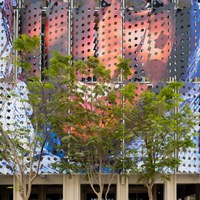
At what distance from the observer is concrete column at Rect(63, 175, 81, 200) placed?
91.6 feet

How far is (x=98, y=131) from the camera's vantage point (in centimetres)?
1964

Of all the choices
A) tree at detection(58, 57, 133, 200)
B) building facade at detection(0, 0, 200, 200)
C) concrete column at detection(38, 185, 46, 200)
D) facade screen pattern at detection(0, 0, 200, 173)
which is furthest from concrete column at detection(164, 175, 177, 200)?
concrete column at detection(38, 185, 46, 200)

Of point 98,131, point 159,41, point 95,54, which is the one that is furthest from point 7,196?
point 98,131

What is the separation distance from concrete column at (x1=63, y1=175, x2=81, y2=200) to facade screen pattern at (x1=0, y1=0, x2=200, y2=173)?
18.6ft

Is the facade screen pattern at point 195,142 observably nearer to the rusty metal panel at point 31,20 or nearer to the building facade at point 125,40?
the building facade at point 125,40

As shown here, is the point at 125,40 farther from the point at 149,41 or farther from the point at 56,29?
the point at 56,29

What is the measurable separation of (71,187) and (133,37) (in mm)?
8529

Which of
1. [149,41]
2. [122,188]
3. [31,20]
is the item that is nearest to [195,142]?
[122,188]

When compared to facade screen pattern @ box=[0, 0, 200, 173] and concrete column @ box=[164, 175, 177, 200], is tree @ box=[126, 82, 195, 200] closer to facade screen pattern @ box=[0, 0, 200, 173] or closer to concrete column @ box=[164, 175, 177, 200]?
facade screen pattern @ box=[0, 0, 200, 173]

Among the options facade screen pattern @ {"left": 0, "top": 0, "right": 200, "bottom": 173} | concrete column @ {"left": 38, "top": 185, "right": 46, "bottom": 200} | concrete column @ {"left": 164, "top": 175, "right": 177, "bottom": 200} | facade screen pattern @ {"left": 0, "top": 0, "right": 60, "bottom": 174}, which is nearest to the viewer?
facade screen pattern @ {"left": 0, "top": 0, "right": 60, "bottom": 174}

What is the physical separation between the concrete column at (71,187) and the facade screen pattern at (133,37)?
5.67 m

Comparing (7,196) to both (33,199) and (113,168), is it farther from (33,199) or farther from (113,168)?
(113,168)

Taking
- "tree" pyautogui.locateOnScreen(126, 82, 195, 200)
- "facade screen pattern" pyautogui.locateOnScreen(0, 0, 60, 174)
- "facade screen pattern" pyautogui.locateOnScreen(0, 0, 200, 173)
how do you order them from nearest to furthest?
1. "tree" pyautogui.locateOnScreen(126, 82, 195, 200)
2. "facade screen pattern" pyautogui.locateOnScreen(0, 0, 60, 174)
3. "facade screen pattern" pyautogui.locateOnScreen(0, 0, 200, 173)

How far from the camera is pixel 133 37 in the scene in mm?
28281
